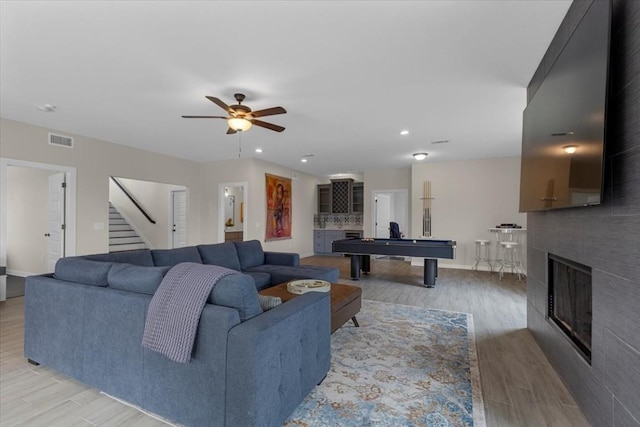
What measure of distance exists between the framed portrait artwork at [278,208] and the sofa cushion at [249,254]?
2346 mm

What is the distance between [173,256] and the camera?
3.65 metres

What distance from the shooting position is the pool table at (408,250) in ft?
16.5

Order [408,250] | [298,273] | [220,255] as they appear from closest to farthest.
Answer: [298,273] < [220,255] < [408,250]

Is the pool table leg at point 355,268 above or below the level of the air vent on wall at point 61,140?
below

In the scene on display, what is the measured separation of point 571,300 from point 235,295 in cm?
241

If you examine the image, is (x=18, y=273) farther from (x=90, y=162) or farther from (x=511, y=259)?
(x=511, y=259)

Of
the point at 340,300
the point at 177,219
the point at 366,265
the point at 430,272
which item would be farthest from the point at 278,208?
the point at 340,300

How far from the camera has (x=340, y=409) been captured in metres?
1.91

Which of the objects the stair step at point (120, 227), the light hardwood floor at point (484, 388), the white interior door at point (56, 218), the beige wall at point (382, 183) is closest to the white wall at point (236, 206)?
the stair step at point (120, 227)

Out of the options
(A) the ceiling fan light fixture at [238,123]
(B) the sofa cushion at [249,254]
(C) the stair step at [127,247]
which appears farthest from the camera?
(C) the stair step at [127,247]

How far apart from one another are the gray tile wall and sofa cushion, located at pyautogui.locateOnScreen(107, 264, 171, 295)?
249 cm

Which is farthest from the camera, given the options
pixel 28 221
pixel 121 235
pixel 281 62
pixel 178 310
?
pixel 121 235

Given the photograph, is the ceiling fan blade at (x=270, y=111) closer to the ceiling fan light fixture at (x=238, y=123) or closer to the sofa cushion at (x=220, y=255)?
the ceiling fan light fixture at (x=238, y=123)

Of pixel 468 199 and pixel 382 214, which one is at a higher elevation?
pixel 468 199
